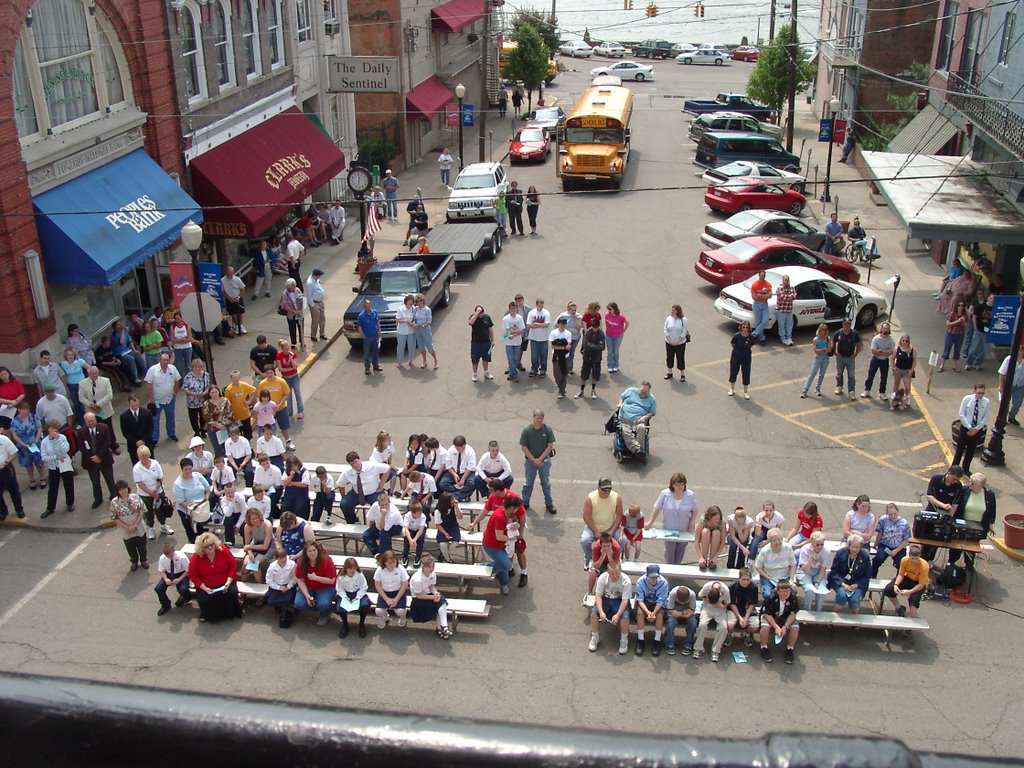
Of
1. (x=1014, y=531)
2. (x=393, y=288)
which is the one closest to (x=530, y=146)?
(x=393, y=288)

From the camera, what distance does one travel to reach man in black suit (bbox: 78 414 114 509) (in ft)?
48.1

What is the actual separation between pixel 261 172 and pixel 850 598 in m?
18.5

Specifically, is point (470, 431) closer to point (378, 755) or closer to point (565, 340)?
point (565, 340)

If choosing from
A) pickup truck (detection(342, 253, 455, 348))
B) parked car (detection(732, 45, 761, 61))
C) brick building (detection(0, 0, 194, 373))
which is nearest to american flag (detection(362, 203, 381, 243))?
pickup truck (detection(342, 253, 455, 348))

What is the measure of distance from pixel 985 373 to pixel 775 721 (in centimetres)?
1263

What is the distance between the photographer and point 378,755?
46.7 inches

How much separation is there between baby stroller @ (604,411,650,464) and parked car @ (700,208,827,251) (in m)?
10.8

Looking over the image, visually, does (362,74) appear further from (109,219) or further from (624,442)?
(624,442)

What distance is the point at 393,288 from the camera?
2284 centimetres

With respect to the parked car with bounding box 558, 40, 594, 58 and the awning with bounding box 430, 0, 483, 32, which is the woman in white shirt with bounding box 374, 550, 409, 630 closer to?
the awning with bounding box 430, 0, 483, 32

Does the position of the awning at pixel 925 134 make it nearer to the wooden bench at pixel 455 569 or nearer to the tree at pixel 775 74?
the tree at pixel 775 74

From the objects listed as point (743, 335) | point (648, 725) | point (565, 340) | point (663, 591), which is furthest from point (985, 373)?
point (648, 725)

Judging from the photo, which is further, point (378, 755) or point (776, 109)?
point (776, 109)

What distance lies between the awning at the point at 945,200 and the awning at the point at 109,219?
1486cm
